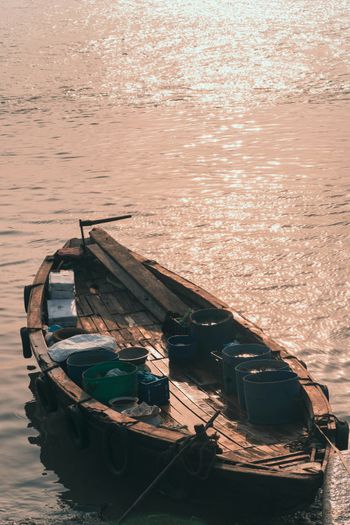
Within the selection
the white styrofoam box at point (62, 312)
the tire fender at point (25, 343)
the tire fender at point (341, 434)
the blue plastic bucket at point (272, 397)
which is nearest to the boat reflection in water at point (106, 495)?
the tire fender at point (341, 434)

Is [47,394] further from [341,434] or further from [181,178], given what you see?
[181,178]

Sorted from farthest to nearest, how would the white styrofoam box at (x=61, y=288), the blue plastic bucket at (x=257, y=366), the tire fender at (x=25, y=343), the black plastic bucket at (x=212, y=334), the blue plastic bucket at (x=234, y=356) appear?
the white styrofoam box at (x=61, y=288) < the tire fender at (x=25, y=343) < the black plastic bucket at (x=212, y=334) < the blue plastic bucket at (x=234, y=356) < the blue plastic bucket at (x=257, y=366)

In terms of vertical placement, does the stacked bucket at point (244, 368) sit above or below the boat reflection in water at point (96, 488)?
above

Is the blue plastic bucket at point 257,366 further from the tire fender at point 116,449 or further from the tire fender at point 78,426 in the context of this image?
the tire fender at point 78,426

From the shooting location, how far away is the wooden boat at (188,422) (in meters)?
7.94

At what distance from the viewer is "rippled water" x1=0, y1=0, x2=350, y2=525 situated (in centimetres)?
1109

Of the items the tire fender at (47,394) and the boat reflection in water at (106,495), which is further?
the tire fender at (47,394)

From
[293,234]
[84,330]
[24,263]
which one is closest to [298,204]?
[293,234]

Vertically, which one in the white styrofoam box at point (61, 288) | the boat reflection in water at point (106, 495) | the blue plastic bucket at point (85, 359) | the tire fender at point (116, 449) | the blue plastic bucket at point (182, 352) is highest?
the white styrofoam box at point (61, 288)

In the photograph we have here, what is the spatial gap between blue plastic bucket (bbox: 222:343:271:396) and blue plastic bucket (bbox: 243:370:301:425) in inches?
19.2

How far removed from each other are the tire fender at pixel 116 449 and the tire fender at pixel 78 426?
1.12 ft

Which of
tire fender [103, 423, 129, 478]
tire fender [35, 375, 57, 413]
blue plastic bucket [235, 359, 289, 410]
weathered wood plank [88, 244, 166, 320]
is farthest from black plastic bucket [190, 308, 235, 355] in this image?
tire fender [103, 423, 129, 478]

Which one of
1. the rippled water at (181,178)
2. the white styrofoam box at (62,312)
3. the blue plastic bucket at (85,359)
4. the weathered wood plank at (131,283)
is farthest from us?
the weathered wood plank at (131,283)

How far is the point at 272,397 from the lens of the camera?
29.5ft
